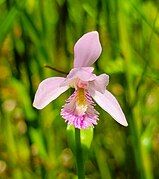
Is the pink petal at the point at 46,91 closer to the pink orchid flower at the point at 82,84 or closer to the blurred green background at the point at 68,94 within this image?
the pink orchid flower at the point at 82,84

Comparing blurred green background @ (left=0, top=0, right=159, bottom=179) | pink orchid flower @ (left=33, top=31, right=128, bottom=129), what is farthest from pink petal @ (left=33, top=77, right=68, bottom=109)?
blurred green background @ (left=0, top=0, right=159, bottom=179)

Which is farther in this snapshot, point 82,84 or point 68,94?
point 68,94

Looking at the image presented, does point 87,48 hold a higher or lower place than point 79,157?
higher

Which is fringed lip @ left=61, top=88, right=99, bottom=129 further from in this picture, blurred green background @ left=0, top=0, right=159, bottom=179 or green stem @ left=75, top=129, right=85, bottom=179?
blurred green background @ left=0, top=0, right=159, bottom=179

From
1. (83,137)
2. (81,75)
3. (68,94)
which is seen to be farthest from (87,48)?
(68,94)

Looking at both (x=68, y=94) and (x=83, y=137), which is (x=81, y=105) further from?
(x=68, y=94)

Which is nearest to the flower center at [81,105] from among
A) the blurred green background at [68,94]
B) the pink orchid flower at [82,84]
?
the pink orchid flower at [82,84]

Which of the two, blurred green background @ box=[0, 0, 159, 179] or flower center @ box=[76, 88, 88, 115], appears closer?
flower center @ box=[76, 88, 88, 115]
